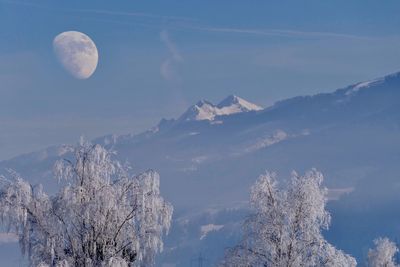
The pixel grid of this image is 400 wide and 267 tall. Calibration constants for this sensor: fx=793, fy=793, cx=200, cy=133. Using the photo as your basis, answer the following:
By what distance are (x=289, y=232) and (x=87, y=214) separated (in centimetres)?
1191

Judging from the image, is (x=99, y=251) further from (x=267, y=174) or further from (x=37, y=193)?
(x=267, y=174)

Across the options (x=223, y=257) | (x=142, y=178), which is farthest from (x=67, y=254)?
(x=223, y=257)

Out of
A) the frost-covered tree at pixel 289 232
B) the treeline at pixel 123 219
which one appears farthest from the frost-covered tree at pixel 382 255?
the treeline at pixel 123 219

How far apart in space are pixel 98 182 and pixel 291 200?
1151 centimetres

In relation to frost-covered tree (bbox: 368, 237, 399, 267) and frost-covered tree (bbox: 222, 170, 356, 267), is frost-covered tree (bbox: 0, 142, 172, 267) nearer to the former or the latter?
frost-covered tree (bbox: 222, 170, 356, 267)

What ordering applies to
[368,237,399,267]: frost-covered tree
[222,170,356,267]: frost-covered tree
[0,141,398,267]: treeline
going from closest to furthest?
[0,141,398,267]: treeline → [222,170,356,267]: frost-covered tree → [368,237,399,267]: frost-covered tree

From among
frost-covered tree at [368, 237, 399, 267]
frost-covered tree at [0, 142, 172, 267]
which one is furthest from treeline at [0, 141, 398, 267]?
frost-covered tree at [368, 237, 399, 267]

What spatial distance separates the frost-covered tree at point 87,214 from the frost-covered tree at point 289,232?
5.14m

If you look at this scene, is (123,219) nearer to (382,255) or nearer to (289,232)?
(289,232)

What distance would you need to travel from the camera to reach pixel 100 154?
156 ft

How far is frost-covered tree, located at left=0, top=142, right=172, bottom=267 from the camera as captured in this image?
45.1 metres

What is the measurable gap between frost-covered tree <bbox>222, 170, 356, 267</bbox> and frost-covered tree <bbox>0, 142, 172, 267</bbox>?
5.14m

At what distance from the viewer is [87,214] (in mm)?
44812

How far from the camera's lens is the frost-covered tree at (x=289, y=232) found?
4669 cm
